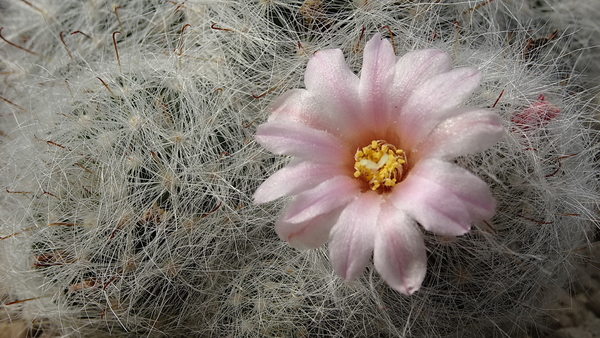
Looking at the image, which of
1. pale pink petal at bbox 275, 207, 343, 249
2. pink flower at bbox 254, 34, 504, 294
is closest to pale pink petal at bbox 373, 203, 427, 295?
pink flower at bbox 254, 34, 504, 294

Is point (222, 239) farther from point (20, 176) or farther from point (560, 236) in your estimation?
point (560, 236)

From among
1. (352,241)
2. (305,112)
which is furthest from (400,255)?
(305,112)

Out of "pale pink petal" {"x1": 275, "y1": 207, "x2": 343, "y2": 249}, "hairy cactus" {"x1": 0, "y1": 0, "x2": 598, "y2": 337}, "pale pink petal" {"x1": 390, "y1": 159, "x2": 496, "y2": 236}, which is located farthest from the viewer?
"hairy cactus" {"x1": 0, "y1": 0, "x2": 598, "y2": 337}

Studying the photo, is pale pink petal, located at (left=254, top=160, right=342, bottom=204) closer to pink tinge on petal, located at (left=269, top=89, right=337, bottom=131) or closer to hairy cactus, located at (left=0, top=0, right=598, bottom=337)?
pink tinge on petal, located at (left=269, top=89, right=337, bottom=131)

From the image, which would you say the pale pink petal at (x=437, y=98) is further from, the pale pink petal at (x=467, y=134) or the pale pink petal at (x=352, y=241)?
the pale pink petal at (x=352, y=241)

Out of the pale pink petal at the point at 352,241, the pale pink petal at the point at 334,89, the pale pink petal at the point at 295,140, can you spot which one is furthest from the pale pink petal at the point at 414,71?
the pale pink petal at the point at 352,241

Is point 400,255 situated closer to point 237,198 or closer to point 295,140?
point 295,140
